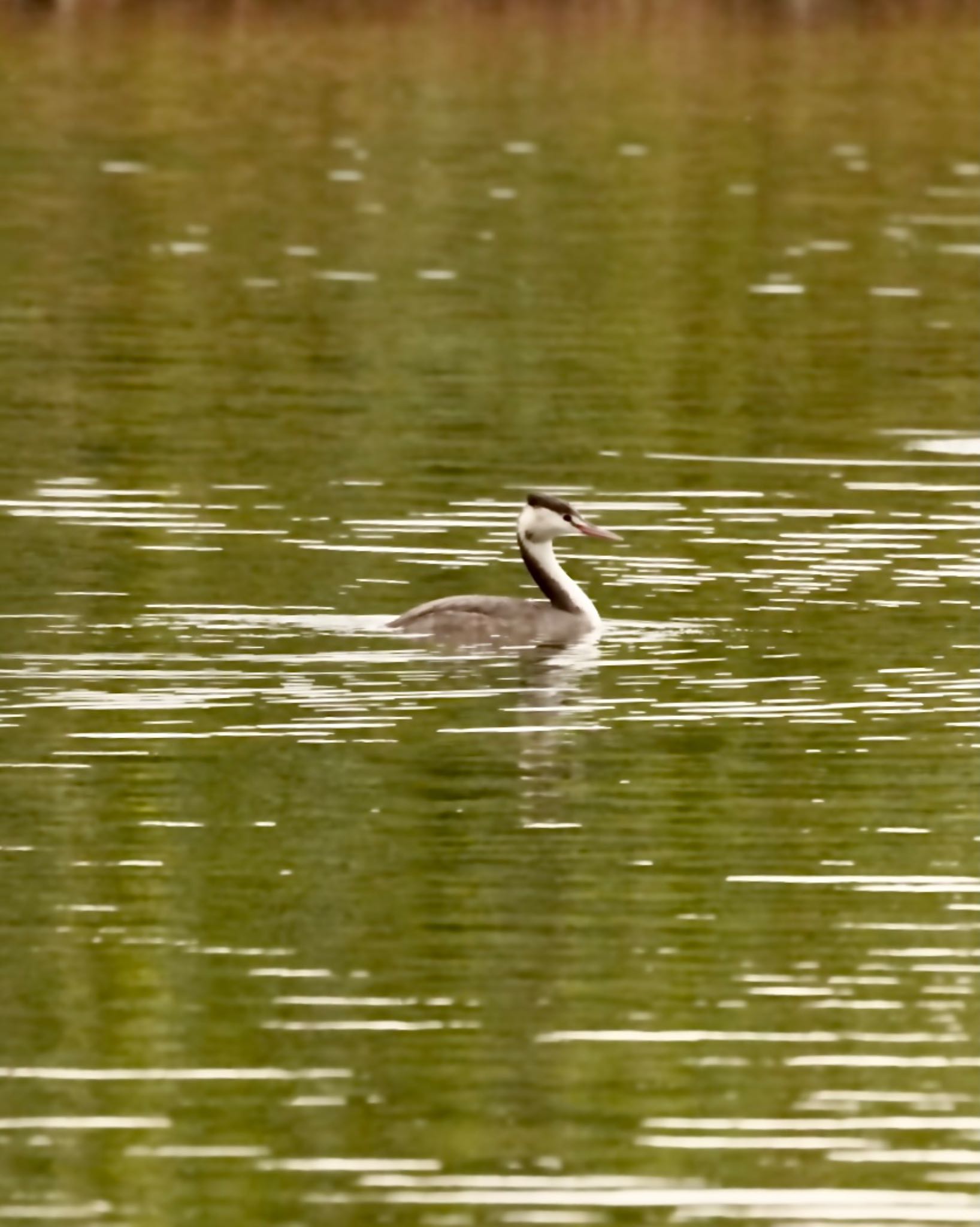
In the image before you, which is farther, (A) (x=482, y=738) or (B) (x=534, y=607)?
(B) (x=534, y=607)

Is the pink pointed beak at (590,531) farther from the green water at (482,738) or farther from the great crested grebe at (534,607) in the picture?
the green water at (482,738)

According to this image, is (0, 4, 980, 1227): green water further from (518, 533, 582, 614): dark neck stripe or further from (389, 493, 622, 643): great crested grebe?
(518, 533, 582, 614): dark neck stripe

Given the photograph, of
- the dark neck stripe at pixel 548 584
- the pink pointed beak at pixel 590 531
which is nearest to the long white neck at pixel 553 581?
the dark neck stripe at pixel 548 584

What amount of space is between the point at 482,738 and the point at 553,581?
2.95 meters

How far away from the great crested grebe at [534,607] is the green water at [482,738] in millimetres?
176

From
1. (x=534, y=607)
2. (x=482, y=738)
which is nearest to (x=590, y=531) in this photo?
(x=534, y=607)

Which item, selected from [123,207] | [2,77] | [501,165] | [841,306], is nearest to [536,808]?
[841,306]

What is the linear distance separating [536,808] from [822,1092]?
3.58 meters

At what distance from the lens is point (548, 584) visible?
19297 millimetres

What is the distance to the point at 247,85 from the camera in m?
60.4

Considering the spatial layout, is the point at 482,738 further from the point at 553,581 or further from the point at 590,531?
the point at 590,531

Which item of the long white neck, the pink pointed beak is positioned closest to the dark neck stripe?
the long white neck

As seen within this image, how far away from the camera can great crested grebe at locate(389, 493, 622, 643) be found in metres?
18.4

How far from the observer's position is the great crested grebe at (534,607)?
1838 cm
